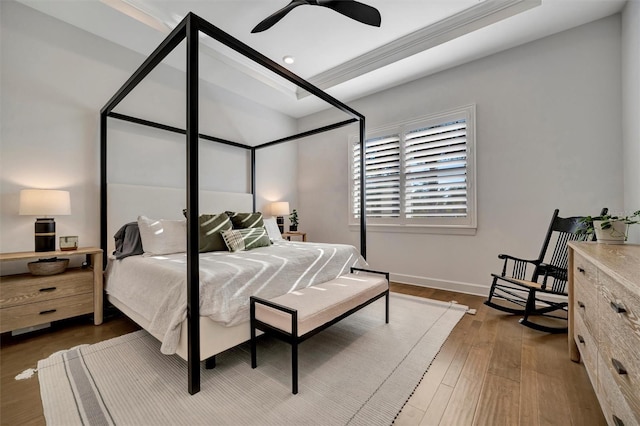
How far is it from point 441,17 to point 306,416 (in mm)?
3625

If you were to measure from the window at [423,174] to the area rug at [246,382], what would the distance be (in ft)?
5.61

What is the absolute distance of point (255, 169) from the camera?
4.40 metres

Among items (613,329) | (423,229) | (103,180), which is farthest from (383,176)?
(103,180)

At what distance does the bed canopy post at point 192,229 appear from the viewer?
4.96ft

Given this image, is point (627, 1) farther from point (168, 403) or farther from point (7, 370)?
point (7, 370)

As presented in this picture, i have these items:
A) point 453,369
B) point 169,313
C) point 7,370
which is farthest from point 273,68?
point 7,370

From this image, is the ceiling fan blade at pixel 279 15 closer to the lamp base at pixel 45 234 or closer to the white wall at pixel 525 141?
the white wall at pixel 525 141

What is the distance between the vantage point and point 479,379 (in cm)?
166

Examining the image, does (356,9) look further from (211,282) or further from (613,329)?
(613,329)

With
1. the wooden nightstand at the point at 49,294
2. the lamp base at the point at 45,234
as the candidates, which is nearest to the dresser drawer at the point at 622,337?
the wooden nightstand at the point at 49,294

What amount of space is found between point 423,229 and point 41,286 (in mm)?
4039

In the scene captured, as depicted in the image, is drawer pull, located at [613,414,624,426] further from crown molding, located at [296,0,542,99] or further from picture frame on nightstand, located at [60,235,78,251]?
picture frame on nightstand, located at [60,235,78,251]

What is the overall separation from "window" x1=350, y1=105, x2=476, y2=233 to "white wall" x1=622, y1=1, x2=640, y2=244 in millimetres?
1258

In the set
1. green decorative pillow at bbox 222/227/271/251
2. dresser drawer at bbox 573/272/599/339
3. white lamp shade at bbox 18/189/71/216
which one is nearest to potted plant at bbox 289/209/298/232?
green decorative pillow at bbox 222/227/271/251
